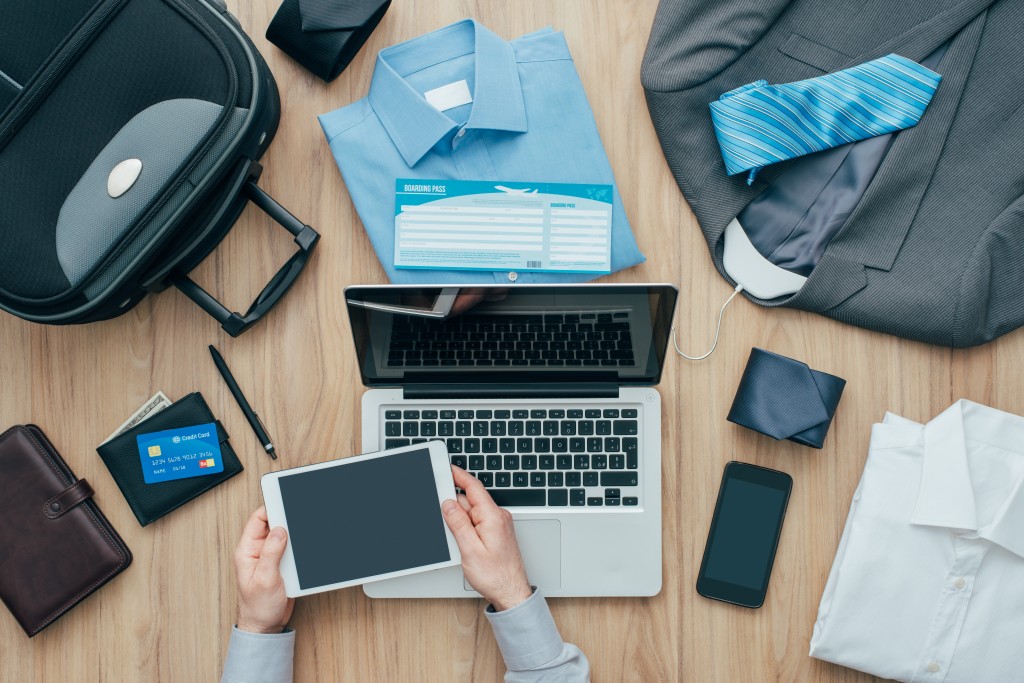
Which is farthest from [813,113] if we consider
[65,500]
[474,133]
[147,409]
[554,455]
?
[65,500]

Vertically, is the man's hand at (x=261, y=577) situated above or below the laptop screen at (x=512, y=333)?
below

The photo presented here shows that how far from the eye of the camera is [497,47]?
84 cm

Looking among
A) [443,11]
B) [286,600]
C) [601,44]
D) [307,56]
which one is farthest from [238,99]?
[286,600]

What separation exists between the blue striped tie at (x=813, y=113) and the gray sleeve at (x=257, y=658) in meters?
0.80

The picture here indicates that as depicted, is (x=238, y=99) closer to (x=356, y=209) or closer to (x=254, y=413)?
(x=356, y=209)

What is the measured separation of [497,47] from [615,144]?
19cm

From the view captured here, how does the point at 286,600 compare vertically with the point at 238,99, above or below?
below

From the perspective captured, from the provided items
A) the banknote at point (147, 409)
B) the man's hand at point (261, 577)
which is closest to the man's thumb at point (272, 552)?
the man's hand at point (261, 577)

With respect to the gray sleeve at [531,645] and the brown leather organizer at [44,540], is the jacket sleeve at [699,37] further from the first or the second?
the brown leather organizer at [44,540]

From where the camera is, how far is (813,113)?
2.64 feet

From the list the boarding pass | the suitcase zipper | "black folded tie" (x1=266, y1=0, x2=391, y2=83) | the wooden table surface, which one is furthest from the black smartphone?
the suitcase zipper

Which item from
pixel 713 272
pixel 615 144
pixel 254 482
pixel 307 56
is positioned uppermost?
pixel 307 56

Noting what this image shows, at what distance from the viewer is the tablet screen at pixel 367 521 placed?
2.54 ft

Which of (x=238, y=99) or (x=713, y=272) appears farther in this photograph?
(x=713, y=272)
